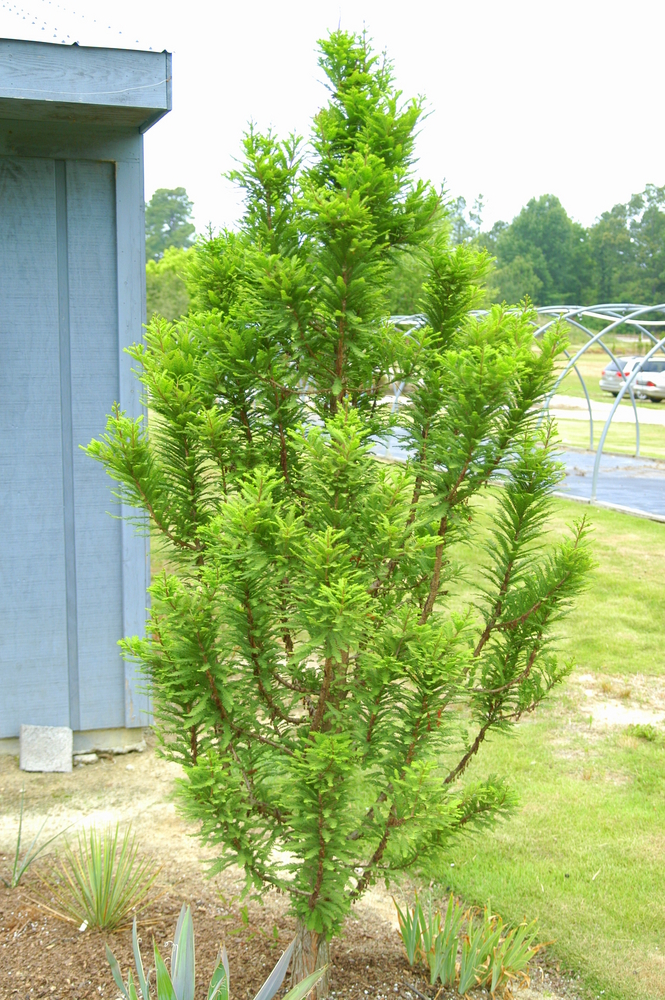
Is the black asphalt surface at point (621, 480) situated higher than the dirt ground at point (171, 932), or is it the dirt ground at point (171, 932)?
the black asphalt surface at point (621, 480)

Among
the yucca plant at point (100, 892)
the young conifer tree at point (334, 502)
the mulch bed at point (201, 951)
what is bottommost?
the mulch bed at point (201, 951)

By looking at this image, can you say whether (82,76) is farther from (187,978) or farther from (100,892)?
(187,978)

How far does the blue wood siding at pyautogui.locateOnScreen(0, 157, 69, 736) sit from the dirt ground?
2.32 feet

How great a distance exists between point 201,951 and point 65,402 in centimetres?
271

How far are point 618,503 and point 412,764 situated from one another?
11.3 meters

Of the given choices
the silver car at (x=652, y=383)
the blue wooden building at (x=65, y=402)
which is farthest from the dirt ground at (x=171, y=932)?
the silver car at (x=652, y=383)

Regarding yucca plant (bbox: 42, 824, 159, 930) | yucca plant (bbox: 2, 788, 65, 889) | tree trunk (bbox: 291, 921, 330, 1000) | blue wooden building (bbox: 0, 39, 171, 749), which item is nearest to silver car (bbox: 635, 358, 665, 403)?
blue wooden building (bbox: 0, 39, 171, 749)

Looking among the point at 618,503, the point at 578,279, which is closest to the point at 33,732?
the point at 618,503

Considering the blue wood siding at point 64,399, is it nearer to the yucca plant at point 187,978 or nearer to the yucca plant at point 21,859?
the yucca plant at point 21,859

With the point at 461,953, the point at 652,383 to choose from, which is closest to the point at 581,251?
the point at 652,383

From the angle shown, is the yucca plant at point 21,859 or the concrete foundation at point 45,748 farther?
the concrete foundation at point 45,748

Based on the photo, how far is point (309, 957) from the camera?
248 centimetres

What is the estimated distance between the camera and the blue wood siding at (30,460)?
4.35m

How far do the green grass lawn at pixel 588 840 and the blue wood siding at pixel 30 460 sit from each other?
90.6 inches
